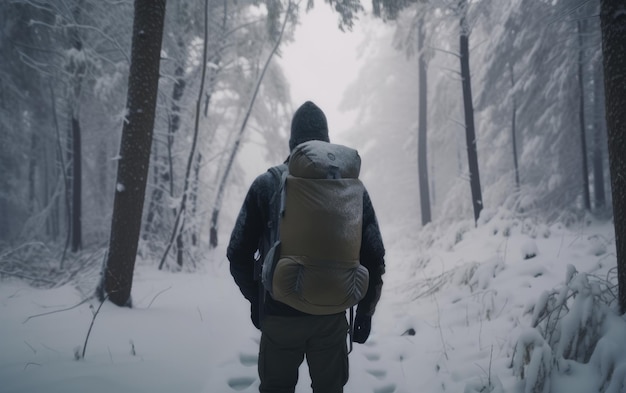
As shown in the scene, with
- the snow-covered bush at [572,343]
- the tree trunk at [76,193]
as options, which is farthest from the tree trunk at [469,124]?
the tree trunk at [76,193]

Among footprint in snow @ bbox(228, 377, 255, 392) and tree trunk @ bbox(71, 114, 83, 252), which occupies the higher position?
tree trunk @ bbox(71, 114, 83, 252)

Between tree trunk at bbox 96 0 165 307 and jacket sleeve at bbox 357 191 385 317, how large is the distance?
3.22 meters

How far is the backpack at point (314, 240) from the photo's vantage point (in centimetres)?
156

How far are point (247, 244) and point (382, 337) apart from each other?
10.4ft

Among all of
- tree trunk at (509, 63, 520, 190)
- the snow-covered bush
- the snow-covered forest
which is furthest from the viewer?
tree trunk at (509, 63, 520, 190)

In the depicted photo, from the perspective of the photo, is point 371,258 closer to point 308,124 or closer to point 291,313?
point 291,313

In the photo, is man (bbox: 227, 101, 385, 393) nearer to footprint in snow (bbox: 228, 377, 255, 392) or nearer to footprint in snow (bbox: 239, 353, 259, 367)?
footprint in snow (bbox: 228, 377, 255, 392)

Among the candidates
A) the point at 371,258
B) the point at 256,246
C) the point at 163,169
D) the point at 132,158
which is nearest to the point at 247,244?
the point at 256,246

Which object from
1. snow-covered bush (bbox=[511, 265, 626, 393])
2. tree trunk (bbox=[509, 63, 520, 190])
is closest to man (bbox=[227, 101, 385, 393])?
snow-covered bush (bbox=[511, 265, 626, 393])

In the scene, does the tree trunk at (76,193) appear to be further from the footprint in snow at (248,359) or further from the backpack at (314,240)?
the backpack at (314,240)

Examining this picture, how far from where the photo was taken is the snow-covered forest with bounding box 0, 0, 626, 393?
9.02 feet

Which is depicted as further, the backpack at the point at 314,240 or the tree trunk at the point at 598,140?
the tree trunk at the point at 598,140

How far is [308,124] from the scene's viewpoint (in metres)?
2.00

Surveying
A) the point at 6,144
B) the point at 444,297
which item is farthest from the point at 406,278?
the point at 6,144
